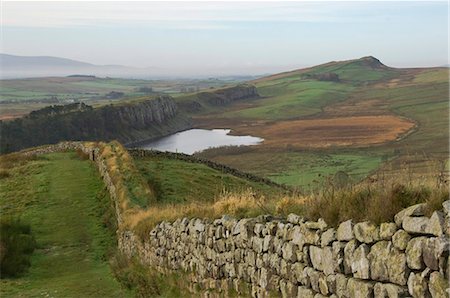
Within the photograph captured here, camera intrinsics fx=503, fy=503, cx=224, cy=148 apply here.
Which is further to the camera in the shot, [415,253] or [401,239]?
[401,239]

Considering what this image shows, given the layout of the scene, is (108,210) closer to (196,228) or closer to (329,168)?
(196,228)

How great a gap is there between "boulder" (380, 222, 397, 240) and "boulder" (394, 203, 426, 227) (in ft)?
0.24

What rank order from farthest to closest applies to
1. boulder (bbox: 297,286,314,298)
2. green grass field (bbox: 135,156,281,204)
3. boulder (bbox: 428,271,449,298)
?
green grass field (bbox: 135,156,281,204)
boulder (bbox: 297,286,314,298)
boulder (bbox: 428,271,449,298)

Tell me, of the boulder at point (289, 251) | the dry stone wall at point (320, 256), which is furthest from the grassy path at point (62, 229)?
the boulder at point (289, 251)

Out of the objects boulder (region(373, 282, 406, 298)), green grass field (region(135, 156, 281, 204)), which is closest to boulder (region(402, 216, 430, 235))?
boulder (region(373, 282, 406, 298))

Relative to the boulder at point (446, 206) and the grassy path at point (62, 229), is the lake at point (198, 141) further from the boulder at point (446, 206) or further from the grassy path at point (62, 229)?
the boulder at point (446, 206)

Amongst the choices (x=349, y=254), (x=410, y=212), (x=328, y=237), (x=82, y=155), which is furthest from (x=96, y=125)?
(x=410, y=212)

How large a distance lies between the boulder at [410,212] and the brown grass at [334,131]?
94.2 metres

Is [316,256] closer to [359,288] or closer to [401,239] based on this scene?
[359,288]

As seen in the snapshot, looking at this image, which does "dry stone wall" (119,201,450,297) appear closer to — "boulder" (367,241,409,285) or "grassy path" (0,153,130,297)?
"boulder" (367,241,409,285)

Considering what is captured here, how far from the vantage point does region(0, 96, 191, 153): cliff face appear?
104 meters

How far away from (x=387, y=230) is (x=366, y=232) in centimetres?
39

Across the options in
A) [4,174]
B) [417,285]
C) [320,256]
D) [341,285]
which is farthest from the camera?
[4,174]

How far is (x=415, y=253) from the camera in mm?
5273
